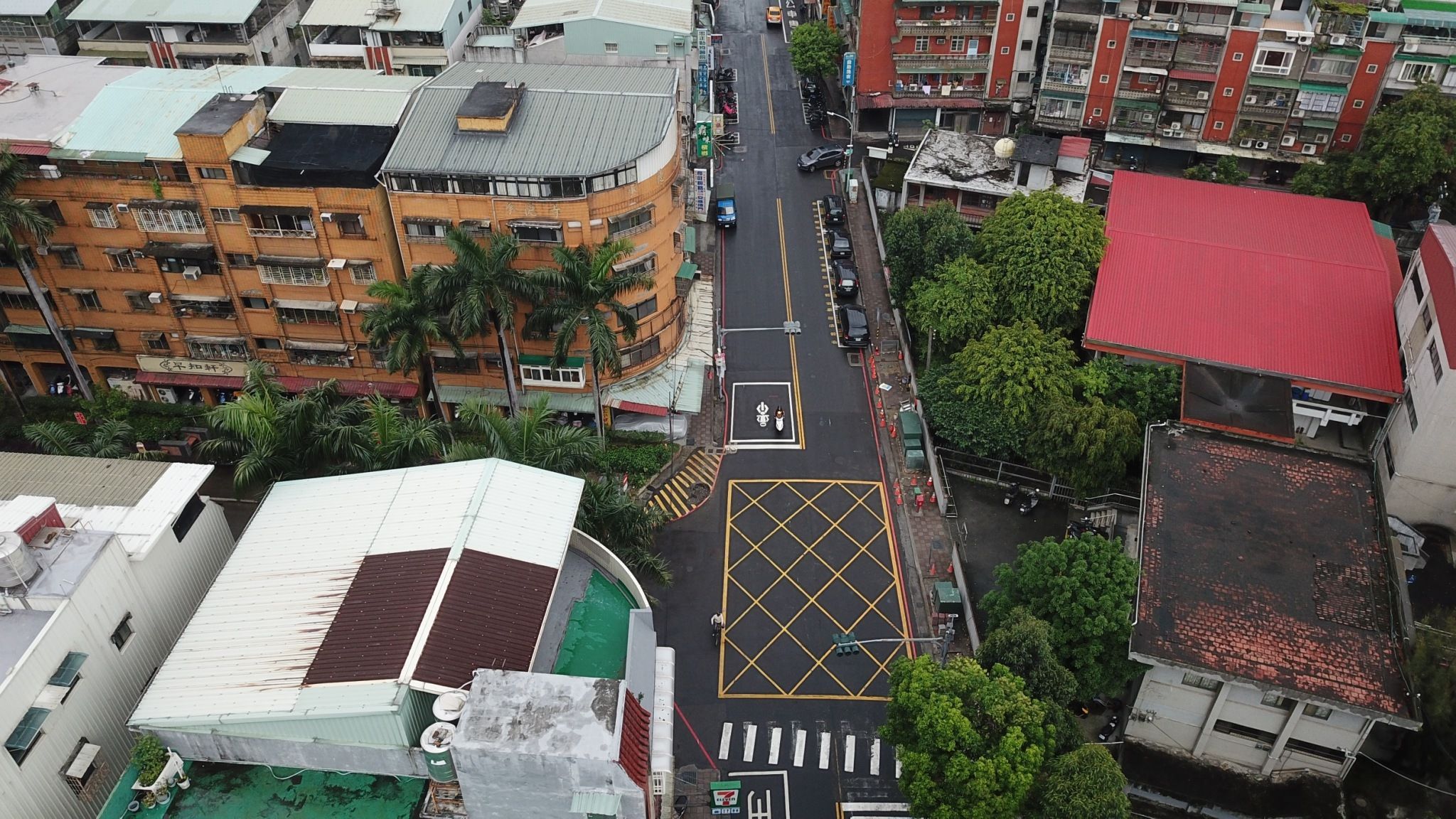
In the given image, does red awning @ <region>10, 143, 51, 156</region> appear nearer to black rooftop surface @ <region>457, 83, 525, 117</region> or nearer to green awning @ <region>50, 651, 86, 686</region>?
black rooftop surface @ <region>457, 83, 525, 117</region>

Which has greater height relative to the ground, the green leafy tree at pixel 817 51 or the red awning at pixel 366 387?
the green leafy tree at pixel 817 51

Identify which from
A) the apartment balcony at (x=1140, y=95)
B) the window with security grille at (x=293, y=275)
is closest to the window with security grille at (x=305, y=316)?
the window with security grille at (x=293, y=275)

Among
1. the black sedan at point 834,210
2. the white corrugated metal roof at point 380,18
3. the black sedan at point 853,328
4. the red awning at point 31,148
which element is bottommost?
the black sedan at point 853,328

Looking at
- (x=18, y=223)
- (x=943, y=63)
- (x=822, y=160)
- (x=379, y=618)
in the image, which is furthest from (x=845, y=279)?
(x=18, y=223)

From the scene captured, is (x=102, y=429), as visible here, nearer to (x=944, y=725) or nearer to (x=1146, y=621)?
(x=944, y=725)

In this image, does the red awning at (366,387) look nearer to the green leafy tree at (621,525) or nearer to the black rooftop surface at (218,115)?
the black rooftop surface at (218,115)

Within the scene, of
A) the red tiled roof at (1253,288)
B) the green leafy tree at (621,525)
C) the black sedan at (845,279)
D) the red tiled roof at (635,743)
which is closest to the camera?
the red tiled roof at (635,743)

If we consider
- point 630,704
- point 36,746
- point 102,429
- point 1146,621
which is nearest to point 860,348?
point 1146,621

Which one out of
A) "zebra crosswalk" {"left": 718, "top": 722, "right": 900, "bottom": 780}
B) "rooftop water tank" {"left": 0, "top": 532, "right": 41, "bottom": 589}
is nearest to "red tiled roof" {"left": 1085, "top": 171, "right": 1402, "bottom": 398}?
"zebra crosswalk" {"left": 718, "top": 722, "right": 900, "bottom": 780}

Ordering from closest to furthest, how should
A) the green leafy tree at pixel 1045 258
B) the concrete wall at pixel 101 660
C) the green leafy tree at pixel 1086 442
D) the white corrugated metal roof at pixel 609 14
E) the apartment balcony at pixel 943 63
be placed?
the concrete wall at pixel 101 660, the green leafy tree at pixel 1086 442, the green leafy tree at pixel 1045 258, the white corrugated metal roof at pixel 609 14, the apartment balcony at pixel 943 63
